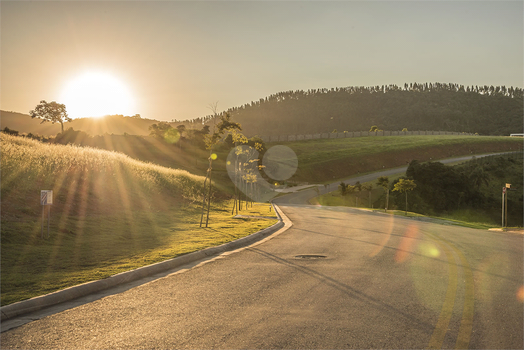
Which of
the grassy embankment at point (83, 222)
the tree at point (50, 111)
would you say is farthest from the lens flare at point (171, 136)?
the grassy embankment at point (83, 222)

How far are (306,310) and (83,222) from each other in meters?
13.0

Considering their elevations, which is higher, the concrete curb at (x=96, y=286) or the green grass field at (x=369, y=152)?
the green grass field at (x=369, y=152)

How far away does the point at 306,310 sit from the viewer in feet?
18.9

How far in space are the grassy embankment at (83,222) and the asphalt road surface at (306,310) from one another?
1758 mm

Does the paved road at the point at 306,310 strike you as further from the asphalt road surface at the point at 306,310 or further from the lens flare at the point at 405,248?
the lens flare at the point at 405,248

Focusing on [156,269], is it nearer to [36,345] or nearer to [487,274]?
[36,345]

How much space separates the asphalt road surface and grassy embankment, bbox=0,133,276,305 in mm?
1758

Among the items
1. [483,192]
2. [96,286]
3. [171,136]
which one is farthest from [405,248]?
[171,136]

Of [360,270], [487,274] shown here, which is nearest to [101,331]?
[360,270]

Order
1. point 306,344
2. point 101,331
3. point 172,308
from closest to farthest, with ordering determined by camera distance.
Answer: point 306,344, point 101,331, point 172,308

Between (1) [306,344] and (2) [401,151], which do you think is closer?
(1) [306,344]

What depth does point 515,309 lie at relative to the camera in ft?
19.5

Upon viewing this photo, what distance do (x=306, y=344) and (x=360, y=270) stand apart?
4525 millimetres

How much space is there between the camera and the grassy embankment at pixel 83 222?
348 inches
